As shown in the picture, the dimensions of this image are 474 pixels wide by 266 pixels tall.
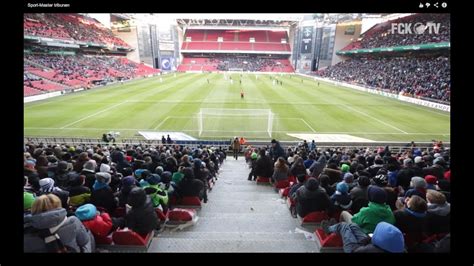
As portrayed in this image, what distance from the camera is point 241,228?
502 centimetres

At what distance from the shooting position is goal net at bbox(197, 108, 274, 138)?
777 inches

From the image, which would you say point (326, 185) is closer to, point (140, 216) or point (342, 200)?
point (342, 200)

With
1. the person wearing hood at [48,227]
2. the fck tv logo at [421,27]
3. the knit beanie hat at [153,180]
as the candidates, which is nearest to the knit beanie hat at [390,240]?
the fck tv logo at [421,27]

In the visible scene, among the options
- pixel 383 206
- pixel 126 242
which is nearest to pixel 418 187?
pixel 383 206

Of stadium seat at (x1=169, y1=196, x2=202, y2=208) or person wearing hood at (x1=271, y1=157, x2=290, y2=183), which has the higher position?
person wearing hood at (x1=271, y1=157, x2=290, y2=183)

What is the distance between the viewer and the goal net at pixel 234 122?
19734 mm

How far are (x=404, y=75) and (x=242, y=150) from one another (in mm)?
34992

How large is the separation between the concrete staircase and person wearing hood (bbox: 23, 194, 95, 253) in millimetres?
1001

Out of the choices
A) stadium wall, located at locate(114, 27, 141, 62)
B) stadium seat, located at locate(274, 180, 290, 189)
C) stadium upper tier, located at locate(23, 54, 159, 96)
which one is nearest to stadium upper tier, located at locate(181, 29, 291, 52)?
stadium wall, located at locate(114, 27, 141, 62)

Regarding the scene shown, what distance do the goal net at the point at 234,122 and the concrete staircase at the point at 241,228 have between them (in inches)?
443

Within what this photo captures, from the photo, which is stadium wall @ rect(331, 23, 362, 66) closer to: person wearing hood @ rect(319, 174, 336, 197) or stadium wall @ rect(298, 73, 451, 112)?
stadium wall @ rect(298, 73, 451, 112)
